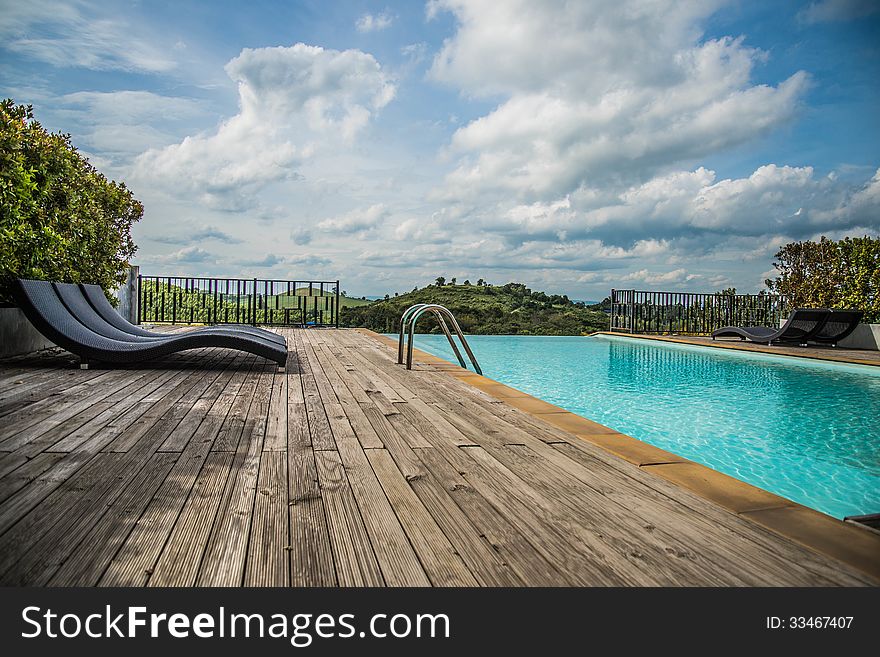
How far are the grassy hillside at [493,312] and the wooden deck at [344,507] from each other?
11037 millimetres

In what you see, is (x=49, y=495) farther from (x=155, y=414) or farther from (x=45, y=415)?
(x=45, y=415)

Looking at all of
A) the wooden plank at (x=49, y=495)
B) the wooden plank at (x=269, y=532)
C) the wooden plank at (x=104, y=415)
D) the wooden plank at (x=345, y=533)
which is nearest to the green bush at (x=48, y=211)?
the wooden plank at (x=104, y=415)

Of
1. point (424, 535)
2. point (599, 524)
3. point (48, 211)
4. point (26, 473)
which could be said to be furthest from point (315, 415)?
point (48, 211)

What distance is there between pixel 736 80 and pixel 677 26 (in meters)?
2.76

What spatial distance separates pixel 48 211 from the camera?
5973 mm

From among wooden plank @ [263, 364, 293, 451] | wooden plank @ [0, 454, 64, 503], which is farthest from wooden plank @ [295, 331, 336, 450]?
wooden plank @ [0, 454, 64, 503]

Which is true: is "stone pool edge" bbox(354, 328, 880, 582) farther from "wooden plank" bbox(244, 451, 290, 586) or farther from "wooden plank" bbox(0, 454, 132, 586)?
"wooden plank" bbox(0, 454, 132, 586)

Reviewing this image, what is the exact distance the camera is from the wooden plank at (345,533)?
3.92ft

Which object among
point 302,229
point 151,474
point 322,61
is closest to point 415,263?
point 302,229

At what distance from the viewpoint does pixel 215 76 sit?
406 inches

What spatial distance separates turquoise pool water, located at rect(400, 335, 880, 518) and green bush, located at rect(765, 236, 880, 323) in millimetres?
3844

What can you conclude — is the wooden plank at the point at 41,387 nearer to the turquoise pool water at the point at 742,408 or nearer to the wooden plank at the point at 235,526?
the wooden plank at the point at 235,526

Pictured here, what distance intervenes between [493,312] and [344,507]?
46.2 ft

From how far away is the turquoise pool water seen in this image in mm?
3156
